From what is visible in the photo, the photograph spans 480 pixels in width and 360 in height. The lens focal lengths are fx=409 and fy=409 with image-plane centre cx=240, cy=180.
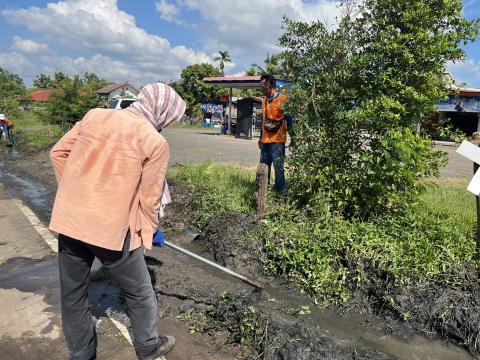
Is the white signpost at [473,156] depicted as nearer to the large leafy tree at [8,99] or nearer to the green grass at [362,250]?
the green grass at [362,250]

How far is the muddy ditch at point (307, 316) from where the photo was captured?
328cm

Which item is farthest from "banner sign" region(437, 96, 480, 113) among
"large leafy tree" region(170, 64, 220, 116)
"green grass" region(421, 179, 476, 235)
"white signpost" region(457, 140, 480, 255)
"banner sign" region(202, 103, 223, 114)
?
"large leafy tree" region(170, 64, 220, 116)

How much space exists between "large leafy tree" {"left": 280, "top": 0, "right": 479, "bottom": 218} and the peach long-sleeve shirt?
296 cm

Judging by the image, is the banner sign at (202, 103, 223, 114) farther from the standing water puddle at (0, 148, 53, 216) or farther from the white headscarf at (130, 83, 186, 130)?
the white headscarf at (130, 83, 186, 130)

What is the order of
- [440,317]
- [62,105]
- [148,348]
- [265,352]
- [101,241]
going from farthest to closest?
[62,105] → [440,317] → [265,352] → [148,348] → [101,241]

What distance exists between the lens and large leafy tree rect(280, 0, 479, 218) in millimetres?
4621

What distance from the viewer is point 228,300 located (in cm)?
381

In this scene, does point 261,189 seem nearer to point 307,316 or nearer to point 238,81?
point 307,316

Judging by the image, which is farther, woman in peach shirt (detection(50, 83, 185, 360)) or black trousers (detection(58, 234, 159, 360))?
black trousers (detection(58, 234, 159, 360))

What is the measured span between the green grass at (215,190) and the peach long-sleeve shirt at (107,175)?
347 centimetres

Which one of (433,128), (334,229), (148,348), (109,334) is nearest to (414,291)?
(334,229)

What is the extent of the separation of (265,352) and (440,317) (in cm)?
172

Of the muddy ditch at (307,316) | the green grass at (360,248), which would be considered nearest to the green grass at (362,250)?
the green grass at (360,248)

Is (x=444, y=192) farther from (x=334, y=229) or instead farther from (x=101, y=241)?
(x=101, y=241)
